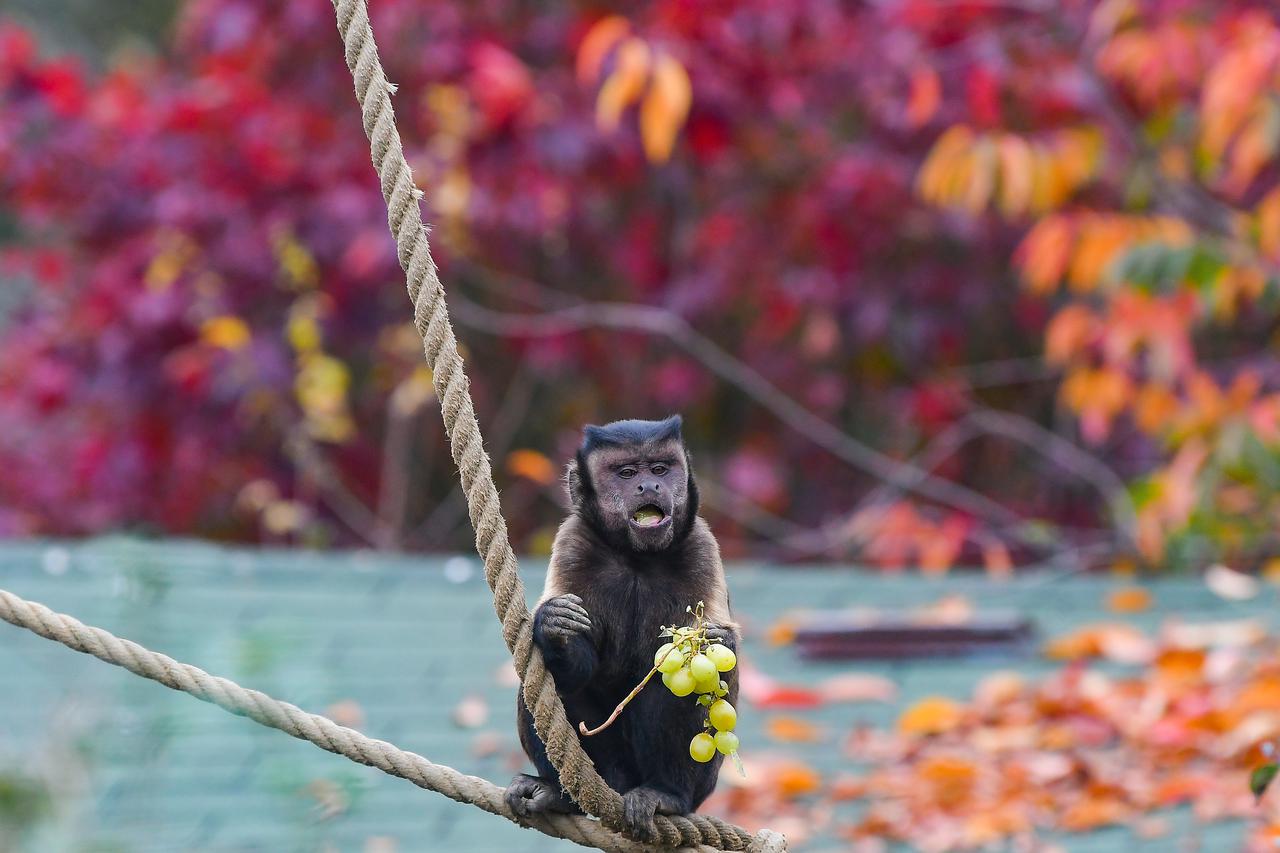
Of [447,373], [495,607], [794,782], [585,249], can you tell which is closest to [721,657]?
[495,607]

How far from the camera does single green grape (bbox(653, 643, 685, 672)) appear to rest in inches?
96.3

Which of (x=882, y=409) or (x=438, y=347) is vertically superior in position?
(x=882, y=409)

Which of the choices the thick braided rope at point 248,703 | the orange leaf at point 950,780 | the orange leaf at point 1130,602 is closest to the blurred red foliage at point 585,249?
the orange leaf at point 1130,602

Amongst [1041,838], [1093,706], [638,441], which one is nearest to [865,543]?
[1093,706]

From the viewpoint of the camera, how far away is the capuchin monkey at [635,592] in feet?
10.1

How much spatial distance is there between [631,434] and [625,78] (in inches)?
169

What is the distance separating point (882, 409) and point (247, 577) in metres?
4.53

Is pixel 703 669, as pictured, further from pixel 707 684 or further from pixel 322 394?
pixel 322 394

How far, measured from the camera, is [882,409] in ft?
32.7

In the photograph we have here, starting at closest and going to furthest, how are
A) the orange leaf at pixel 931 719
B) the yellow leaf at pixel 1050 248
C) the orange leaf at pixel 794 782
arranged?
the orange leaf at pixel 794 782 < the orange leaf at pixel 931 719 < the yellow leaf at pixel 1050 248

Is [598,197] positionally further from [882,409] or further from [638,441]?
[638,441]

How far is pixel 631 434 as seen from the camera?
321 centimetres

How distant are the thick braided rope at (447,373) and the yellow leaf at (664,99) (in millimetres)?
4654

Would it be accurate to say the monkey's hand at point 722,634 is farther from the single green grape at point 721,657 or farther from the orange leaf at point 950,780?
the orange leaf at point 950,780
